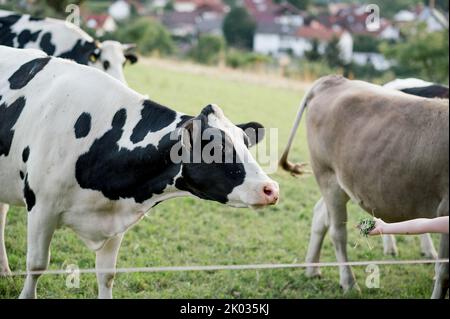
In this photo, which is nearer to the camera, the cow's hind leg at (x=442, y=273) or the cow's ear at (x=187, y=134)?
the cow's ear at (x=187, y=134)

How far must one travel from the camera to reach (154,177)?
12.2 ft

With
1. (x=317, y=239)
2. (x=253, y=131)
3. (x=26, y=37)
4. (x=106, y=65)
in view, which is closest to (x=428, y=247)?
(x=317, y=239)

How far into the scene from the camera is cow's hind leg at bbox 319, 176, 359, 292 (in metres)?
5.35

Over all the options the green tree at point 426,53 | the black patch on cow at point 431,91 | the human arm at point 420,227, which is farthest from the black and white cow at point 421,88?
the green tree at point 426,53

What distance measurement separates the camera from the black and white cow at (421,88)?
6.48 m

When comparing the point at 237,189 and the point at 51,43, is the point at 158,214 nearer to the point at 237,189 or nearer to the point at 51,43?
the point at 51,43

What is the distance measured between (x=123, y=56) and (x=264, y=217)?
9.55 feet

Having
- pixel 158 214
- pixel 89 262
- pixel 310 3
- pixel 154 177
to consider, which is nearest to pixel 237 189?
pixel 154 177

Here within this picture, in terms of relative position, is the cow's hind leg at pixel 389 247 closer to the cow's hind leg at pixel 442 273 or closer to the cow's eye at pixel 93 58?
the cow's hind leg at pixel 442 273

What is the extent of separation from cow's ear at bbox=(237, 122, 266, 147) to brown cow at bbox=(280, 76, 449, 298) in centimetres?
132

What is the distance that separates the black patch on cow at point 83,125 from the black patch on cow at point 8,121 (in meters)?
0.41

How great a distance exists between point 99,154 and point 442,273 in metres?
2.43

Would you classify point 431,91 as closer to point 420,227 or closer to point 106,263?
point 106,263

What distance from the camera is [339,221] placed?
539 cm
